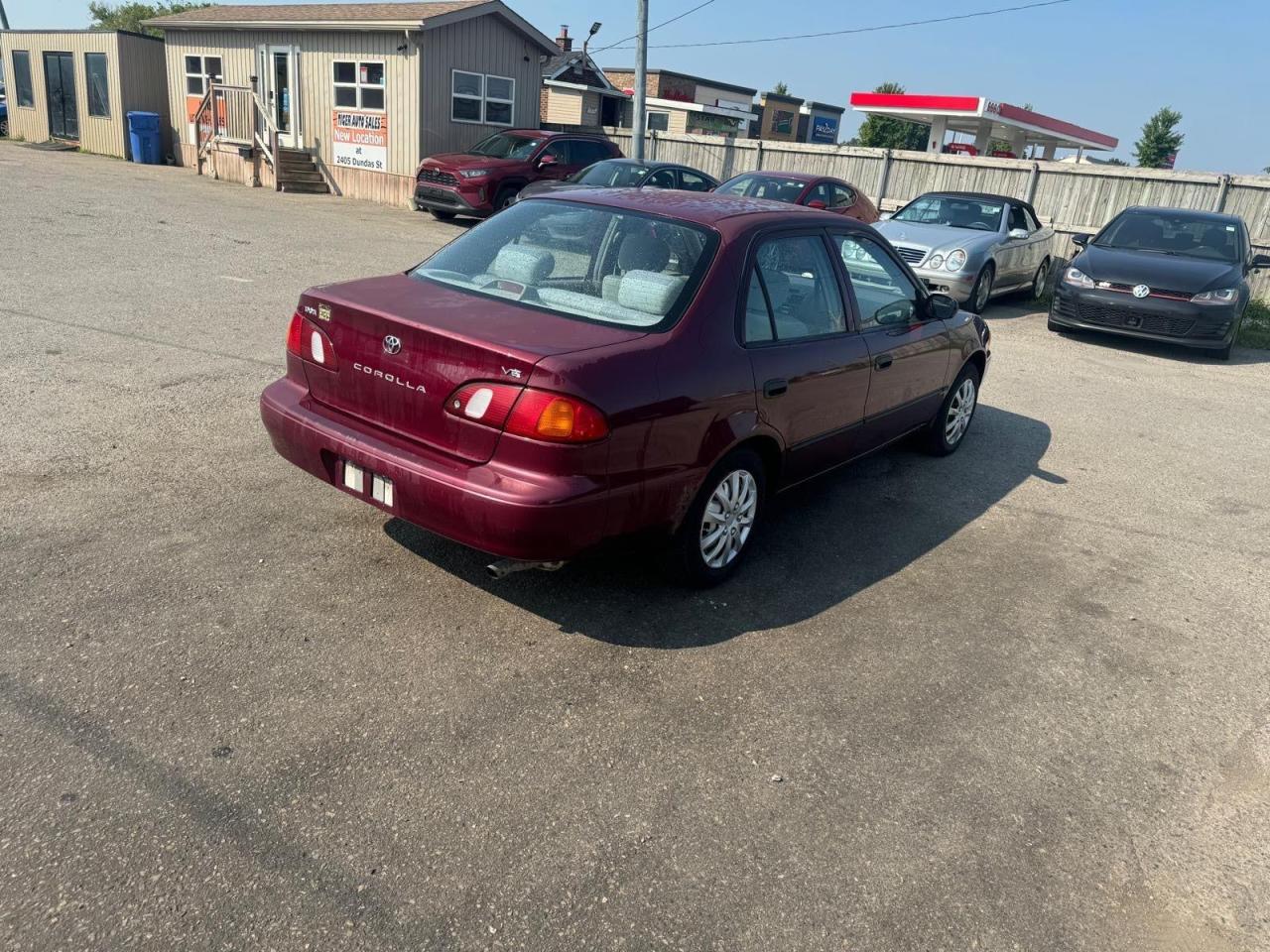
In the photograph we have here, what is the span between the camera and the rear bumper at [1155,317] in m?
10.5

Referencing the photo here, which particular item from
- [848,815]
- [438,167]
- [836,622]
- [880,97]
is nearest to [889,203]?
[438,167]

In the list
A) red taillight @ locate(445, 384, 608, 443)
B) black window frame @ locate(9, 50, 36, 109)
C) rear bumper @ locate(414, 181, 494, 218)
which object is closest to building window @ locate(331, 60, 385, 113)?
rear bumper @ locate(414, 181, 494, 218)

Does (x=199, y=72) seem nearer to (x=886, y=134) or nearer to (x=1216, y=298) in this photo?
(x=1216, y=298)

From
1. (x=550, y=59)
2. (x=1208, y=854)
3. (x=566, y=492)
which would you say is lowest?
(x=1208, y=854)

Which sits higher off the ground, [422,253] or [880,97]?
[880,97]

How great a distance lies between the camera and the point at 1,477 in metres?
4.65

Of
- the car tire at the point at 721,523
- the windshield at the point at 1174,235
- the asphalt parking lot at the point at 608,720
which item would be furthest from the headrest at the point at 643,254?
the windshield at the point at 1174,235

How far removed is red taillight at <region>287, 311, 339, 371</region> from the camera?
3867 mm

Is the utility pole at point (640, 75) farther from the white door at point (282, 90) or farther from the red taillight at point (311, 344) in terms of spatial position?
the red taillight at point (311, 344)

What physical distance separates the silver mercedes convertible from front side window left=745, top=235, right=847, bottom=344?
25.2 ft

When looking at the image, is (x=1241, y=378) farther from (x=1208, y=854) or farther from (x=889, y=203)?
(x=889, y=203)

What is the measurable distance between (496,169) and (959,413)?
13.0 metres

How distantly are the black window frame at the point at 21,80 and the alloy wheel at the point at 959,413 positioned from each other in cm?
2987

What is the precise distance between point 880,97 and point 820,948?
107 ft
